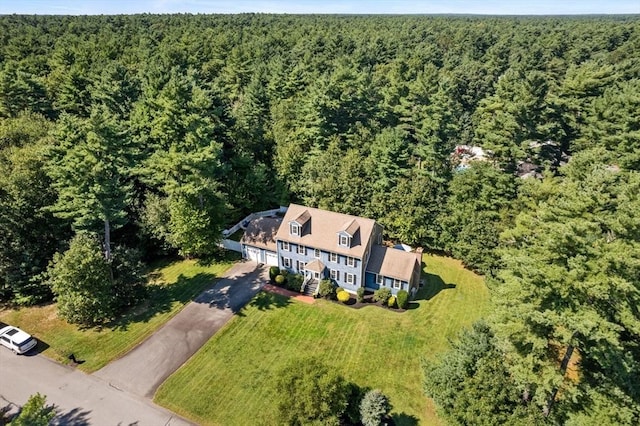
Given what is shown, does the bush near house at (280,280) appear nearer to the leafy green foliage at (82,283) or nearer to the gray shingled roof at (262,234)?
the gray shingled roof at (262,234)

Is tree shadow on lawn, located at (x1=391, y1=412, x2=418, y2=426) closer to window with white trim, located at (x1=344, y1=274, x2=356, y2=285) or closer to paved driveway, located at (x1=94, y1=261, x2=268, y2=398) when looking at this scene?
window with white trim, located at (x1=344, y1=274, x2=356, y2=285)

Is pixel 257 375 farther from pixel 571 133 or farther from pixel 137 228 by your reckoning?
pixel 571 133

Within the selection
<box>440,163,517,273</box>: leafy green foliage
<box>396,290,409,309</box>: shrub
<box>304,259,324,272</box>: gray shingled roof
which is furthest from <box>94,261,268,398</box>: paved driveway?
<box>440,163,517,273</box>: leafy green foliage

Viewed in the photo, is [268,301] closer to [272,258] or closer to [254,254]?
[272,258]

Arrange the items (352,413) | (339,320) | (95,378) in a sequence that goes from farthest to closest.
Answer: (339,320) < (95,378) < (352,413)

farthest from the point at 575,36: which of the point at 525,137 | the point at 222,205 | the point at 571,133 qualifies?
the point at 222,205

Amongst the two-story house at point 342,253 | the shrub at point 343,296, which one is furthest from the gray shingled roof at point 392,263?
the shrub at point 343,296
